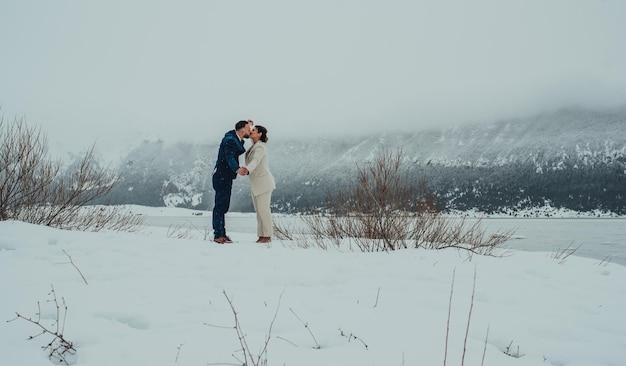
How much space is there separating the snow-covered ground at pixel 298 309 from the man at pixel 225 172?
76.7 inches

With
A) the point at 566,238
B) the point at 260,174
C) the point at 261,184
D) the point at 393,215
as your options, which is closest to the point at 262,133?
the point at 260,174

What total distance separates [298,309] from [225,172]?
13.7ft

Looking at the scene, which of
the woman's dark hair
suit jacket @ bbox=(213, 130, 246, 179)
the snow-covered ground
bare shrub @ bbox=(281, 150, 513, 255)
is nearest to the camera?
the snow-covered ground

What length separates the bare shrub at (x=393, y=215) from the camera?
539 centimetres

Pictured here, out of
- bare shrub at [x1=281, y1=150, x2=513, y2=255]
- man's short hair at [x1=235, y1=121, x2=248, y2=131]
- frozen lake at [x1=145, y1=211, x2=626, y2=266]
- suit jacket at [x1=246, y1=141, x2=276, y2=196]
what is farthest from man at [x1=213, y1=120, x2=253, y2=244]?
frozen lake at [x1=145, y1=211, x2=626, y2=266]

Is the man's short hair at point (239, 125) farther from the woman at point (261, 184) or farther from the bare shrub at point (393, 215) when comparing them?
the bare shrub at point (393, 215)

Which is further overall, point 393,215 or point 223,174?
point 223,174

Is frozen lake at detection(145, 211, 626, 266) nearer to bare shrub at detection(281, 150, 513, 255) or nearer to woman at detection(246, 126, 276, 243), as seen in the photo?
bare shrub at detection(281, 150, 513, 255)

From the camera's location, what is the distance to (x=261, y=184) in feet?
20.8

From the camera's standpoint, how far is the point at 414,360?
1.75 m

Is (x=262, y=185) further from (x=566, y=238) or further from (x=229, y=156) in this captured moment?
(x=566, y=238)

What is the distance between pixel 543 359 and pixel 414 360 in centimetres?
79

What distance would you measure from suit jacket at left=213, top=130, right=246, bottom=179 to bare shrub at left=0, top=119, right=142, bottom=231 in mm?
2097

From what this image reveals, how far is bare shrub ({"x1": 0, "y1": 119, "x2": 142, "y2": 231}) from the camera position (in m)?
5.45
